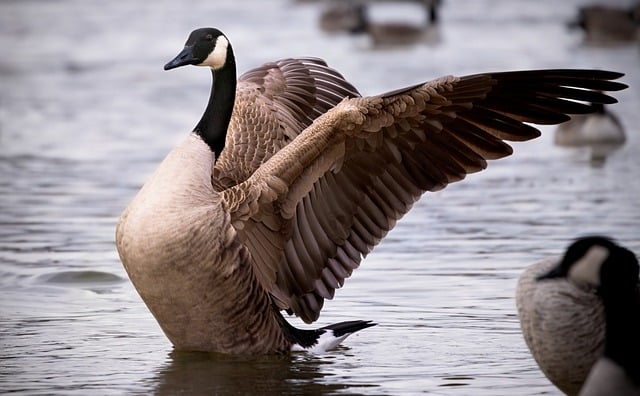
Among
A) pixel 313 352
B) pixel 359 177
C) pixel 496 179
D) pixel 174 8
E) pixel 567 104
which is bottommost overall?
pixel 174 8

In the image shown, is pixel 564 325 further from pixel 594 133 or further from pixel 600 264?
pixel 594 133

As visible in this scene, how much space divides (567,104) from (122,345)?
113 inches

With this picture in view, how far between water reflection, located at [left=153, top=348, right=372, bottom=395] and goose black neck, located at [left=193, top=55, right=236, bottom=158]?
1.17 meters

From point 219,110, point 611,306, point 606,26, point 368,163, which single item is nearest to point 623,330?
point 611,306

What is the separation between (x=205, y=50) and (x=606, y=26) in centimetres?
2081

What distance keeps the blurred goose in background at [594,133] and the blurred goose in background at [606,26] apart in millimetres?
11064

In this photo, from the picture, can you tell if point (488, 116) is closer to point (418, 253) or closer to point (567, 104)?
point (567, 104)

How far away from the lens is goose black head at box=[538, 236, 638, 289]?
5.27 m

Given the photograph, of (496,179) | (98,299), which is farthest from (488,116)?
(496,179)

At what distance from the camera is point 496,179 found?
12.7 metres

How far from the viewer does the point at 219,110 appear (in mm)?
7312

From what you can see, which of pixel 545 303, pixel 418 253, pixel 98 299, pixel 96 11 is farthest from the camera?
pixel 96 11

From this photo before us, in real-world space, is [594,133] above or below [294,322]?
below

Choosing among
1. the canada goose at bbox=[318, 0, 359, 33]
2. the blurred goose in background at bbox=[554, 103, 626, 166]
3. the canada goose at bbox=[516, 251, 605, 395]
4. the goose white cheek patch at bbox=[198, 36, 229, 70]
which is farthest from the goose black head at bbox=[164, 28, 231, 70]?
the canada goose at bbox=[318, 0, 359, 33]
